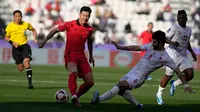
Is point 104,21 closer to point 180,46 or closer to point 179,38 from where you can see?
point 180,46

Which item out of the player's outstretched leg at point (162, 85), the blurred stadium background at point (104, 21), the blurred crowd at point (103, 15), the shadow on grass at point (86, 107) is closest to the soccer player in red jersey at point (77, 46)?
the shadow on grass at point (86, 107)

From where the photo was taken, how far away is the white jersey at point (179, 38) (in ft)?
48.0

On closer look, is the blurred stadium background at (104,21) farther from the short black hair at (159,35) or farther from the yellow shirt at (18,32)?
the short black hair at (159,35)

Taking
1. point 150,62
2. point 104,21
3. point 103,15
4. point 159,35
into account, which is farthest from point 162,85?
point 103,15

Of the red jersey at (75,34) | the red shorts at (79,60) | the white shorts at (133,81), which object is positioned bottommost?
the white shorts at (133,81)

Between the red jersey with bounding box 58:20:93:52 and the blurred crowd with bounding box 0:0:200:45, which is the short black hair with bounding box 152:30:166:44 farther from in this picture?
the blurred crowd with bounding box 0:0:200:45

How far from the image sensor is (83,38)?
12.9 meters

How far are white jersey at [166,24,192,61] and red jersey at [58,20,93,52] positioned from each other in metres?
2.56

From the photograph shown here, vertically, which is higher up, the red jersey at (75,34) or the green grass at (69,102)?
the red jersey at (75,34)

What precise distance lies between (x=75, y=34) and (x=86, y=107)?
5.38 feet

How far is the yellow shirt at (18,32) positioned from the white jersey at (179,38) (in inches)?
200

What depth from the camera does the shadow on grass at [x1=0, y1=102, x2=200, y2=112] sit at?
1125 centimetres

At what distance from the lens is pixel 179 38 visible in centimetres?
1478

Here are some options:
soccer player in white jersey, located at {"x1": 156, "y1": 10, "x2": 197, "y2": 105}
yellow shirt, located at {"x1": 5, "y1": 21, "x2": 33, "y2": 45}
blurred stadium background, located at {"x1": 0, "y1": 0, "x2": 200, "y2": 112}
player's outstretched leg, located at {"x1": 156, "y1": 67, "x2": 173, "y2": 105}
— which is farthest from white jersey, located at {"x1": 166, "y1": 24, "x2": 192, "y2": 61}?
blurred stadium background, located at {"x1": 0, "y1": 0, "x2": 200, "y2": 112}
